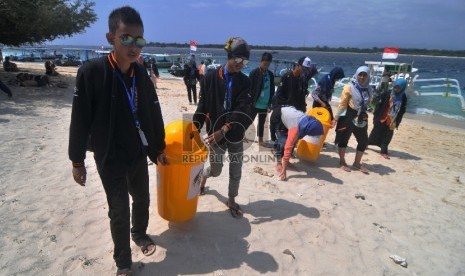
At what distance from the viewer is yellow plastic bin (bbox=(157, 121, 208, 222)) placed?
10.1 feet

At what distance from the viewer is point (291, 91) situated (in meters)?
6.36

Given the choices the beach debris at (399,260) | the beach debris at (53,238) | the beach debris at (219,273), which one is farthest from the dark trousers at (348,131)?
the beach debris at (53,238)

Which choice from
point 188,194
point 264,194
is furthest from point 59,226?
point 264,194

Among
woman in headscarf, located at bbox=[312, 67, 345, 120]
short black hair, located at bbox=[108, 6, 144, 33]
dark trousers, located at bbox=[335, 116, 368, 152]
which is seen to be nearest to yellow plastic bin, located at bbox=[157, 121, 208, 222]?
short black hair, located at bbox=[108, 6, 144, 33]

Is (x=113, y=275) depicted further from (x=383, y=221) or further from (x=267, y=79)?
(x=267, y=79)

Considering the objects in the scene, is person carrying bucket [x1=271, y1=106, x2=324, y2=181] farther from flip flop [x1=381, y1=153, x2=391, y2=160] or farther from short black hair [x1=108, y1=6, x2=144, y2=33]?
short black hair [x1=108, y1=6, x2=144, y2=33]

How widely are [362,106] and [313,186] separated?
1772 millimetres

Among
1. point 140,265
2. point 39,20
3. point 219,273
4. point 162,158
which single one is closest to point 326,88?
point 162,158

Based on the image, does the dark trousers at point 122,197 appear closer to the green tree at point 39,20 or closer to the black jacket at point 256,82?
the black jacket at point 256,82

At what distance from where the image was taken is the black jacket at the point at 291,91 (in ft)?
20.9

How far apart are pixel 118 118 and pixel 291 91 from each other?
4485 mm

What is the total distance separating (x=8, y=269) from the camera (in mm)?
2760

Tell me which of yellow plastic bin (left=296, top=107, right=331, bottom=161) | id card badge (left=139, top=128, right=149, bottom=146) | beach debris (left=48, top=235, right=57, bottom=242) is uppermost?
id card badge (left=139, top=128, right=149, bottom=146)

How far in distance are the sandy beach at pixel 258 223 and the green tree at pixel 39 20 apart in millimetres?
8045
